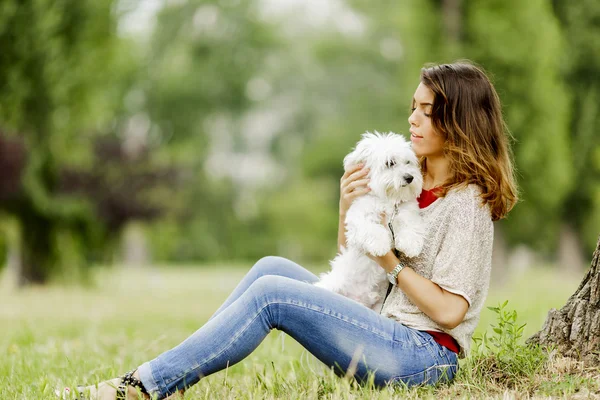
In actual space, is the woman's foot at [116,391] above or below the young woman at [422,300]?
below

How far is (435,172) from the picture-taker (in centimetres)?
339

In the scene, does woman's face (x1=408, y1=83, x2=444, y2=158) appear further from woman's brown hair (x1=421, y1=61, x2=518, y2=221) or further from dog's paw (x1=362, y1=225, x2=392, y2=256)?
dog's paw (x1=362, y1=225, x2=392, y2=256)

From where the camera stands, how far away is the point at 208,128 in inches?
1118

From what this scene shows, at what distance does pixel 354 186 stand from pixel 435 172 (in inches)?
17.1

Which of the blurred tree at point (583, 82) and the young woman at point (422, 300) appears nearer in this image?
the young woman at point (422, 300)

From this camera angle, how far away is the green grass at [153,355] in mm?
3012

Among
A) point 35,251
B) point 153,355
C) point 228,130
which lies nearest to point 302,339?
point 153,355

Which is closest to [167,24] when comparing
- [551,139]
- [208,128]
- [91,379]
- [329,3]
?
[208,128]

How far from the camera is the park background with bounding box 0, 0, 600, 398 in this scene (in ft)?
36.4

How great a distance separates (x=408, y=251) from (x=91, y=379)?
69.9 inches

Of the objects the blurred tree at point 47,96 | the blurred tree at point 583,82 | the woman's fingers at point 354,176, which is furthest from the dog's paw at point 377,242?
the blurred tree at point 583,82

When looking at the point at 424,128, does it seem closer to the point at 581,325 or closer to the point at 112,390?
the point at 581,325

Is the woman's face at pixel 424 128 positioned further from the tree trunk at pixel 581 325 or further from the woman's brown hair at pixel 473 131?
the tree trunk at pixel 581 325

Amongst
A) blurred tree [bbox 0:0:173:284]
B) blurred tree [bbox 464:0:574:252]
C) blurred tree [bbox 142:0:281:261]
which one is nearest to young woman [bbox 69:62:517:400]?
blurred tree [bbox 0:0:173:284]
